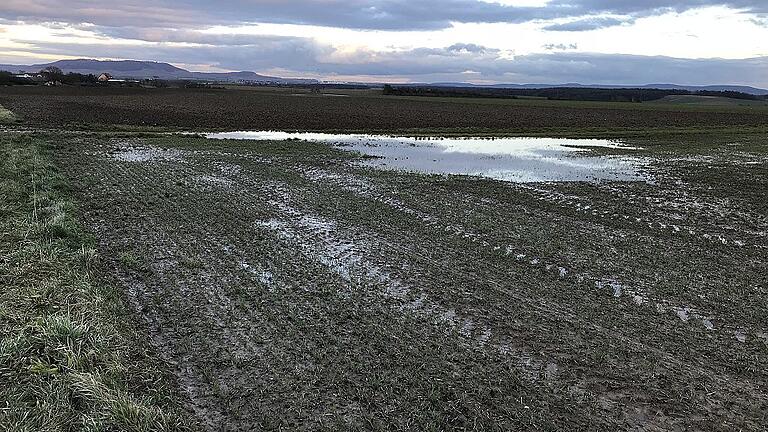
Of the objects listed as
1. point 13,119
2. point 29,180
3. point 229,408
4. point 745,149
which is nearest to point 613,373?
point 229,408

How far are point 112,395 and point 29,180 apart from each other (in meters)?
11.6

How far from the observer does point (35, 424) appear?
4410 millimetres

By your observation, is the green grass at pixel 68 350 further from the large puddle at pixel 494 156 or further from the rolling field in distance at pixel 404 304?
the large puddle at pixel 494 156

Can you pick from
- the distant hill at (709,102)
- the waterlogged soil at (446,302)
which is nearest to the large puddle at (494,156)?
the waterlogged soil at (446,302)

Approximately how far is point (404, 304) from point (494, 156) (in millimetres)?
18118

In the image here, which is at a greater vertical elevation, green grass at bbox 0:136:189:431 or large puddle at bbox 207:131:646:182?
large puddle at bbox 207:131:646:182

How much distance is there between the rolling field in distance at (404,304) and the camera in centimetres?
510

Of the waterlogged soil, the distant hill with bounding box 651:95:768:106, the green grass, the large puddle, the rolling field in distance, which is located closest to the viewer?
the green grass

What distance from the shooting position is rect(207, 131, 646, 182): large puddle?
19.7 m

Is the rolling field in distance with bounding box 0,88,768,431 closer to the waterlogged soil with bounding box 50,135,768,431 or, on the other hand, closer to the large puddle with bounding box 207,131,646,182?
the waterlogged soil with bounding box 50,135,768,431

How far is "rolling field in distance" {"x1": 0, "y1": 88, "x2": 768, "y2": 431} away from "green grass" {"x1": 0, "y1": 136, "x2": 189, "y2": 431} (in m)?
0.03

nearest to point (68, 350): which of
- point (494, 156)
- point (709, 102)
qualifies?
point (494, 156)

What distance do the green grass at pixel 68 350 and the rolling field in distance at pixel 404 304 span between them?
0.03 m

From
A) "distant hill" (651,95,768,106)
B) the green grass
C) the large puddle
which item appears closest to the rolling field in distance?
the green grass
